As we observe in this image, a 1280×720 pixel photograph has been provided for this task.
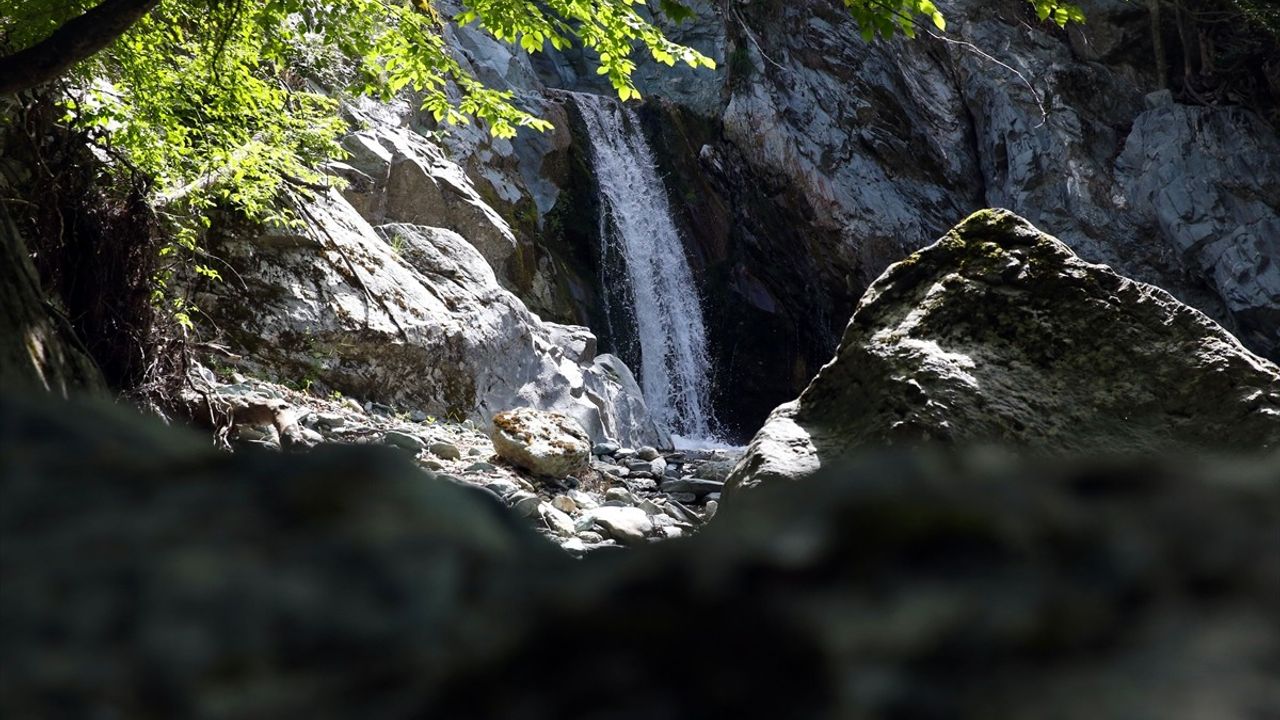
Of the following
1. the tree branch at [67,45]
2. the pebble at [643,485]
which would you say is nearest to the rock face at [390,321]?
the pebble at [643,485]

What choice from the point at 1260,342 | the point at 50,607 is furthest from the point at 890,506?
the point at 1260,342

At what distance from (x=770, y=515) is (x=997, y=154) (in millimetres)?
25338

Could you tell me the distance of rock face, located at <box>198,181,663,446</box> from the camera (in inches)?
378

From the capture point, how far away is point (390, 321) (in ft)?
34.2

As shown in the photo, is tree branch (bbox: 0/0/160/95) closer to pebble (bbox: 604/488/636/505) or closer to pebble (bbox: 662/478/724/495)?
pebble (bbox: 604/488/636/505)

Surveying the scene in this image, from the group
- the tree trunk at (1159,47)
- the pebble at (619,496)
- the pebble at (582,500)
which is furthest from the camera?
the tree trunk at (1159,47)

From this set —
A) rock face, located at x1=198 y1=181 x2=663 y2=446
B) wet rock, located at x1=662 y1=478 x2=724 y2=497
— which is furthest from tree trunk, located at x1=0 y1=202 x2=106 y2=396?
wet rock, located at x1=662 y1=478 x2=724 y2=497

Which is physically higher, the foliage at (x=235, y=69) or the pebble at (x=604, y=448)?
the foliage at (x=235, y=69)

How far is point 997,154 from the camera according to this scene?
23516mm

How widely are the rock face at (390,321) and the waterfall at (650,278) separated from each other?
927cm

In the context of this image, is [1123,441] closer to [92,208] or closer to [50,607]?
[50,607]

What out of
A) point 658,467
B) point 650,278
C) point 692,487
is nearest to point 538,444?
point 692,487

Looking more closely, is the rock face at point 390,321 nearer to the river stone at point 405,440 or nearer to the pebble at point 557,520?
the river stone at point 405,440

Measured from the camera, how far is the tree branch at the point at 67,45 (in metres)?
4.51
